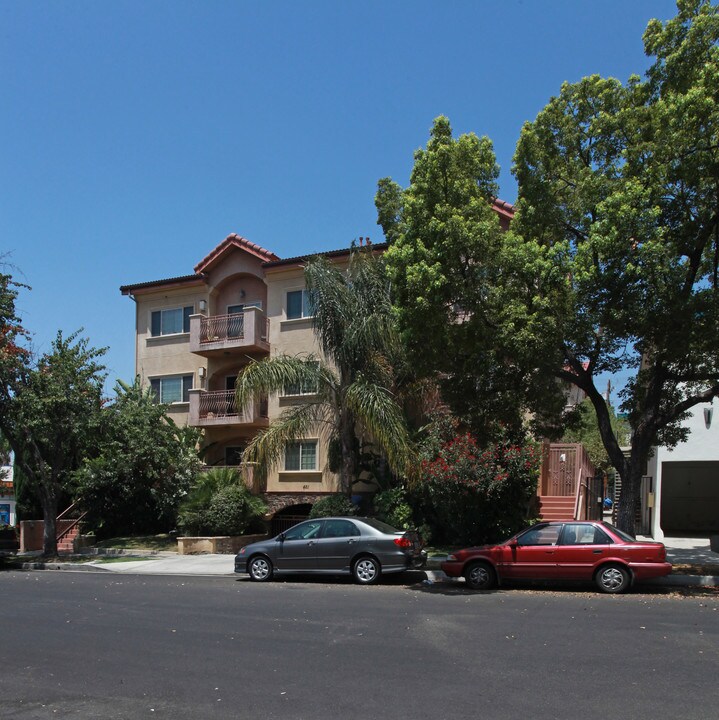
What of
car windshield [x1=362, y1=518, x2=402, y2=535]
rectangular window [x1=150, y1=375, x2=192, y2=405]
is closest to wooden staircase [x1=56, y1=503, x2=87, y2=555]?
rectangular window [x1=150, y1=375, x2=192, y2=405]

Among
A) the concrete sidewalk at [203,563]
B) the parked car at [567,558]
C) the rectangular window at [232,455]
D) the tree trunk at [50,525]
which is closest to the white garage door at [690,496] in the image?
the concrete sidewalk at [203,563]

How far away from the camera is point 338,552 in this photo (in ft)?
49.6

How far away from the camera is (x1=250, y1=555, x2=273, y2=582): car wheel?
625 inches

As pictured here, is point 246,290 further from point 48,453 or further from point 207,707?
point 207,707

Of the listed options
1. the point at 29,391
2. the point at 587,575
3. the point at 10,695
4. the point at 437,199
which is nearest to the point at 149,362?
the point at 29,391

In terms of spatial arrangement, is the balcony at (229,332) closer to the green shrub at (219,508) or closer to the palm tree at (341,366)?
the green shrub at (219,508)

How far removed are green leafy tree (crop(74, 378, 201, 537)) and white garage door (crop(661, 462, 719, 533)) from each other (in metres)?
17.7

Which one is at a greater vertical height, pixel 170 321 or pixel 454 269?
pixel 170 321

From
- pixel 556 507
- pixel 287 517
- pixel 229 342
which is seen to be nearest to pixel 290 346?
pixel 229 342

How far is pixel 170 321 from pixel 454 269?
1991 centimetres

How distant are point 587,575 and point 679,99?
839cm

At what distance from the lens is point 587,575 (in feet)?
43.3

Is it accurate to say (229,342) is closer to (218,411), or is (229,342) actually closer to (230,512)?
(218,411)

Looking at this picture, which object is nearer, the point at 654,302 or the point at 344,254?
the point at 654,302
